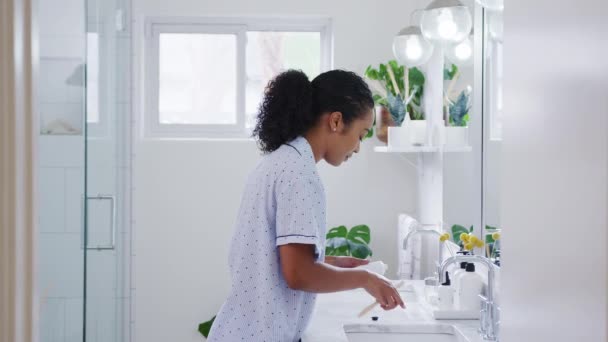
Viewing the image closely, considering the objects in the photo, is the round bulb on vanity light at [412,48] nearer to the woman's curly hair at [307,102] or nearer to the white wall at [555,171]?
the woman's curly hair at [307,102]

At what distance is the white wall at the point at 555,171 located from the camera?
0.60 meters

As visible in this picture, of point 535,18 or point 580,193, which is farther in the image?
point 535,18

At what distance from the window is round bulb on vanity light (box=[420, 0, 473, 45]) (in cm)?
131

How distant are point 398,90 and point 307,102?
4.92 feet

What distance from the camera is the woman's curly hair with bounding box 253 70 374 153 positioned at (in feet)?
4.95

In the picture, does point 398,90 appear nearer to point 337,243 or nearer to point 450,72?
point 450,72

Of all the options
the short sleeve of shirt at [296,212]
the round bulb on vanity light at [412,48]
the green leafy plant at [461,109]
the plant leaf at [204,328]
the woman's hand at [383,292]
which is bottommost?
the plant leaf at [204,328]

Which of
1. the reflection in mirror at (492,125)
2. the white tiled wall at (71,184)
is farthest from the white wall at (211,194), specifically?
the reflection in mirror at (492,125)

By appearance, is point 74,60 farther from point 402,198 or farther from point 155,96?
point 402,198

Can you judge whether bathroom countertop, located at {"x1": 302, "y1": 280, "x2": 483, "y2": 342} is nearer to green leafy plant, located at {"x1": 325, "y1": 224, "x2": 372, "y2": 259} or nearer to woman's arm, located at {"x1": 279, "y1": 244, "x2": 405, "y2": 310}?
woman's arm, located at {"x1": 279, "y1": 244, "x2": 405, "y2": 310}

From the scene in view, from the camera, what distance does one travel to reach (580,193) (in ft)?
2.08

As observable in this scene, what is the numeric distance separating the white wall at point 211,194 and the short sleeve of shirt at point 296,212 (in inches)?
76.1

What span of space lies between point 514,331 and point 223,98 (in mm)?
2762

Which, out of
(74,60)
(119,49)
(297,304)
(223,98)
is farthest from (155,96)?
(297,304)
